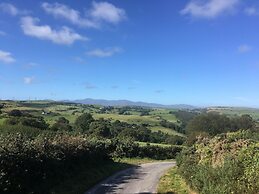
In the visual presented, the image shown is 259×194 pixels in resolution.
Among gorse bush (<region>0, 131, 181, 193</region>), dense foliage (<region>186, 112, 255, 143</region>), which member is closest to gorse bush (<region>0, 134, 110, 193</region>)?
gorse bush (<region>0, 131, 181, 193</region>)

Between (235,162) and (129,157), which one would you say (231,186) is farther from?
(129,157)

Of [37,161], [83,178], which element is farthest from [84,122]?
[37,161]

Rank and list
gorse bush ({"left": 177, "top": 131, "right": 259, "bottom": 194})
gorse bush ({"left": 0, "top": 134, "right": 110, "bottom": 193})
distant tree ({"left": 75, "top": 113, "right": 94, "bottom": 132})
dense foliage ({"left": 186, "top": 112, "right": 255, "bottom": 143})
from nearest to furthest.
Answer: gorse bush ({"left": 177, "top": 131, "right": 259, "bottom": 194}) < gorse bush ({"left": 0, "top": 134, "right": 110, "bottom": 193}) < distant tree ({"left": 75, "top": 113, "right": 94, "bottom": 132}) < dense foliage ({"left": 186, "top": 112, "right": 255, "bottom": 143})

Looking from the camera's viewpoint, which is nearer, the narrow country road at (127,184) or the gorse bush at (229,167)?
the gorse bush at (229,167)

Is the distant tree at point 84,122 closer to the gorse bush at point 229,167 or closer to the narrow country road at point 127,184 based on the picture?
the narrow country road at point 127,184

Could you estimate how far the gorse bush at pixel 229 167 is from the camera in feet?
61.2

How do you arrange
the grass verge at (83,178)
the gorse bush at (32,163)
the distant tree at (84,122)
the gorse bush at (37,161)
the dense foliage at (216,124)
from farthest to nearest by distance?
the dense foliage at (216,124)
the distant tree at (84,122)
the grass verge at (83,178)
the gorse bush at (37,161)
the gorse bush at (32,163)

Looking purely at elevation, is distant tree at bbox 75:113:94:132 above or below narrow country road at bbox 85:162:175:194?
above

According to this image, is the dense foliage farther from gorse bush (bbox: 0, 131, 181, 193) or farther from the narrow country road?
gorse bush (bbox: 0, 131, 181, 193)

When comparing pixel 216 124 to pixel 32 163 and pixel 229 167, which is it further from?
pixel 229 167

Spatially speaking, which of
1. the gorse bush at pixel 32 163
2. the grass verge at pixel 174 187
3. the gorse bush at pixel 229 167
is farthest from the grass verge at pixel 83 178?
the gorse bush at pixel 229 167

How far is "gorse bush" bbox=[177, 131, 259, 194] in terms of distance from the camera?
18.7 meters

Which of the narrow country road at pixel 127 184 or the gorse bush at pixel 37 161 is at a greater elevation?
the gorse bush at pixel 37 161

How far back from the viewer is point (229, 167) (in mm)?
19906
